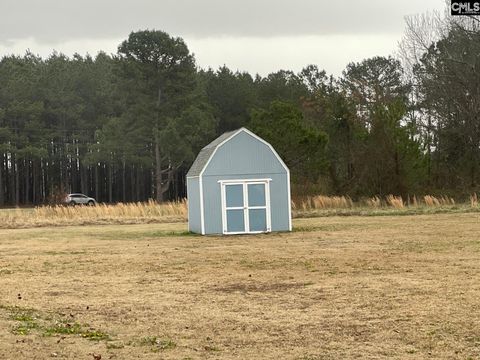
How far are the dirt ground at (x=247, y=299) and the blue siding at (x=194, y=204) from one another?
5191mm

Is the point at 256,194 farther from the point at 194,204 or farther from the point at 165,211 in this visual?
the point at 165,211

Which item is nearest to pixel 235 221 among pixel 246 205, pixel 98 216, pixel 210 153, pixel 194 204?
pixel 246 205

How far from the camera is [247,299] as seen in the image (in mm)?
12789

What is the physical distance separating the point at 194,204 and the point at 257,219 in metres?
2.53

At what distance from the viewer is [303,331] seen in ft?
32.3

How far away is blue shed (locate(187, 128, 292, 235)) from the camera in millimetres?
29531

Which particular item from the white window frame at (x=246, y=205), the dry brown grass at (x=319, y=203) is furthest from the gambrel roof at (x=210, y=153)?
the dry brown grass at (x=319, y=203)

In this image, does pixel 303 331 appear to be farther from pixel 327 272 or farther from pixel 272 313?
pixel 327 272

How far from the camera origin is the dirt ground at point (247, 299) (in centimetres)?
893

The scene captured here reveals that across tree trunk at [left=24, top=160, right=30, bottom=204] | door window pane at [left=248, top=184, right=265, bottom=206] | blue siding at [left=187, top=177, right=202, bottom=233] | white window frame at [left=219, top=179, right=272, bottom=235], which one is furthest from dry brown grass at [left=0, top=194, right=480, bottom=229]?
tree trunk at [left=24, top=160, right=30, bottom=204]

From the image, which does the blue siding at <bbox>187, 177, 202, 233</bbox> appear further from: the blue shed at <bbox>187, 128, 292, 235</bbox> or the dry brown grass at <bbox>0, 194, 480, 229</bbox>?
the dry brown grass at <bbox>0, 194, 480, 229</bbox>

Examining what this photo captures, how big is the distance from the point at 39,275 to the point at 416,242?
10448 millimetres

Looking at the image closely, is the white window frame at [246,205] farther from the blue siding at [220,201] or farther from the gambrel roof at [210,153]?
the gambrel roof at [210,153]

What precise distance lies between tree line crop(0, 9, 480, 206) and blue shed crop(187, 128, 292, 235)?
1663 centimetres
